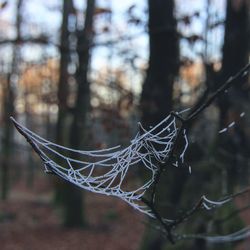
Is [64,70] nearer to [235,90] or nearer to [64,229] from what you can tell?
[64,229]

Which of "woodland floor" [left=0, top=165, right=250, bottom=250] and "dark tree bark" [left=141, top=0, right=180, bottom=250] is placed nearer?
"dark tree bark" [left=141, top=0, right=180, bottom=250]

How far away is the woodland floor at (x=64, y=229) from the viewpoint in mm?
15117

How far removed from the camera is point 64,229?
17281 millimetres

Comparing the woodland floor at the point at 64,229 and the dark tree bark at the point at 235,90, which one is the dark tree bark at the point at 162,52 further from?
the woodland floor at the point at 64,229

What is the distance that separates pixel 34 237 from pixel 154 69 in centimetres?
758

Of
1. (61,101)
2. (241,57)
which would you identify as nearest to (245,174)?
(241,57)

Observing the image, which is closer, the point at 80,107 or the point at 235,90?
the point at 235,90

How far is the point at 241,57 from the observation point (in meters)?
9.90

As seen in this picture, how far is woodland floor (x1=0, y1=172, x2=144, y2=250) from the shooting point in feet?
49.6

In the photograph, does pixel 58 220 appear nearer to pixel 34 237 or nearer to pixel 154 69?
pixel 34 237

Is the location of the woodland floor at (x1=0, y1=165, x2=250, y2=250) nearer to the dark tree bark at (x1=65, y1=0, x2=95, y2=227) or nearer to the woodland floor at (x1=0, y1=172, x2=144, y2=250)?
the woodland floor at (x1=0, y1=172, x2=144, y2=250)

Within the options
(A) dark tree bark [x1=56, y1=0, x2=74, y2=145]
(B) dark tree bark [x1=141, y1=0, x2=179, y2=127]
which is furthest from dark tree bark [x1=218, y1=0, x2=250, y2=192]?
(A) dark tree bark [x1=56, y1=0, x2=74, y2=145]

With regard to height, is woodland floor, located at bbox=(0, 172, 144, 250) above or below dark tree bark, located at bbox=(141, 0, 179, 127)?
below

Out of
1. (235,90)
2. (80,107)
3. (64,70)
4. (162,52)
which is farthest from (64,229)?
(235,90)
